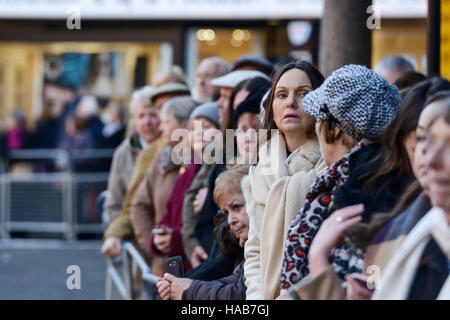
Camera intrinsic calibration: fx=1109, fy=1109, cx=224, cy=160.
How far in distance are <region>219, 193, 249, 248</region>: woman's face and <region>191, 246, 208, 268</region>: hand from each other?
103cm

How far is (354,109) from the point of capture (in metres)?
3.89

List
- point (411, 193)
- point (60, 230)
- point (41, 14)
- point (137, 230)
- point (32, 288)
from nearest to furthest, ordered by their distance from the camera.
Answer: point (411, 193)
point (137, 230)
point (32, 288)
point (60, 230)
point (41, 14)

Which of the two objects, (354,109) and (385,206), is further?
(354,109)

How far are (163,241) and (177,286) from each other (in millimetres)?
1915

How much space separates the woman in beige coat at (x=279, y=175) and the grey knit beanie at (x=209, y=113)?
6.54 feet

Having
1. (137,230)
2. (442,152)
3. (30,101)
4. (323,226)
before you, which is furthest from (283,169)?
(30,101)

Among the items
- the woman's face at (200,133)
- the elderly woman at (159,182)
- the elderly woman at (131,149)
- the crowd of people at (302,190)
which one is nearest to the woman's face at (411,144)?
the crowd of people at (302,190)

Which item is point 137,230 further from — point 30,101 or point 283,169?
point 30,101

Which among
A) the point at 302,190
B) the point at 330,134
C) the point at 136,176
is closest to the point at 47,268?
the point at 136,176

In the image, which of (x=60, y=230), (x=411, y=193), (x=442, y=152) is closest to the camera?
(x=442, y=152)

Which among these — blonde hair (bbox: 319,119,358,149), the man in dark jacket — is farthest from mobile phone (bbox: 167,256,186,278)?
blonde hair (bbox: 319,119,358,149)

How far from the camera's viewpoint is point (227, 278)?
205 inches

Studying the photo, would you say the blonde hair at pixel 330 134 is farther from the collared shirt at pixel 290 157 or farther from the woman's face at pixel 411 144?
the collared shirt at pixel 290 157
